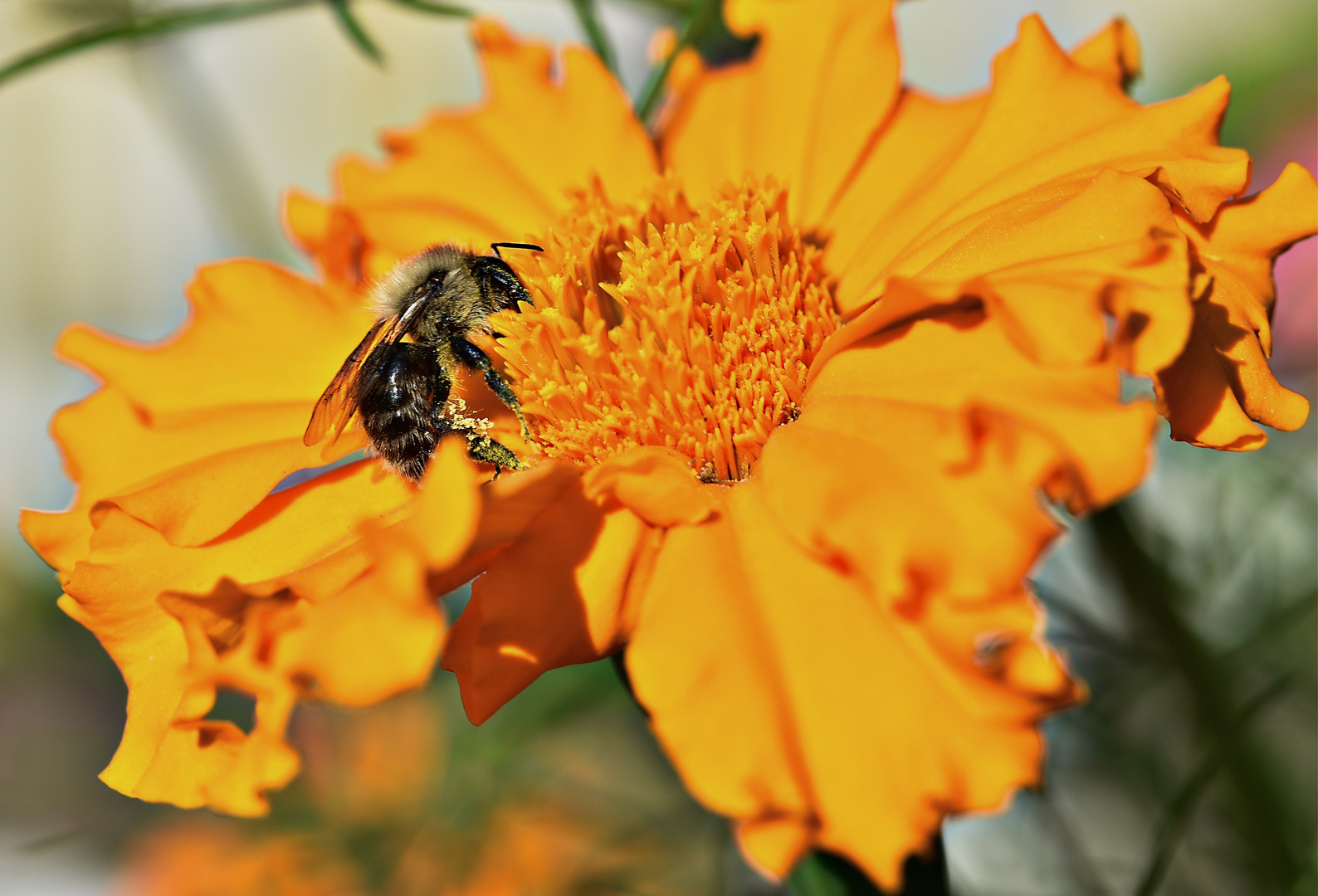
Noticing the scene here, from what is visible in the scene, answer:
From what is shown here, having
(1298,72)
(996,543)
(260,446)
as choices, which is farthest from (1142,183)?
(1298,72)

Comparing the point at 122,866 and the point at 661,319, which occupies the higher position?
the point at 661,319

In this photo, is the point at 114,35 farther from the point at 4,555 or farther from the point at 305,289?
the point at 4,555

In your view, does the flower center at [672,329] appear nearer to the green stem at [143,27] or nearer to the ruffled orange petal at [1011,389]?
the ruffled orange petal at [1011,389]

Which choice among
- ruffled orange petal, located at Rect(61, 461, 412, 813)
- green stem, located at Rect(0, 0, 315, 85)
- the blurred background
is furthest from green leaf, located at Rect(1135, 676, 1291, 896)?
green stem, located at Rect(0, 0, 315, 85)

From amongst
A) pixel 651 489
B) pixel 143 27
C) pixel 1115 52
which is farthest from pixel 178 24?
pixel 1115 52

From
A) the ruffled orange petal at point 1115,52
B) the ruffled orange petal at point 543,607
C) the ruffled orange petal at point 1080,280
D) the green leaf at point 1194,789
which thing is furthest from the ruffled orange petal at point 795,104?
the green leaf at point 1194,789
